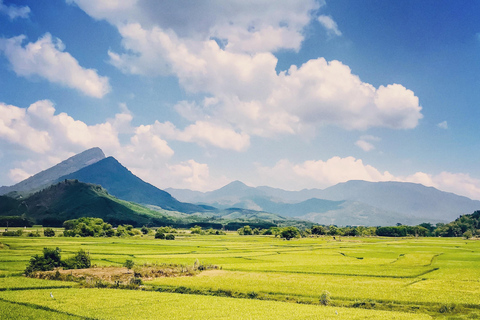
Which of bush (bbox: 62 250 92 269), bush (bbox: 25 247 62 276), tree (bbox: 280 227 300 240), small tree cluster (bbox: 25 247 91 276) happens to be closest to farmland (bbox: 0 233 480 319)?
bush (bbox: 25 247 62 276)

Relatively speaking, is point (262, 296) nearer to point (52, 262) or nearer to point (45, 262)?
point (45, 262)

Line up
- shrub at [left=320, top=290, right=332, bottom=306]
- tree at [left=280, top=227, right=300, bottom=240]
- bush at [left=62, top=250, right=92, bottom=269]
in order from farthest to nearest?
1. tree at [left=280, top=227, right=300, bottom=240]
2. bush at [left=62, top=250, right=92, bottom=269]
3. shrub at [left=320, top=290, right=332, bottom=306]

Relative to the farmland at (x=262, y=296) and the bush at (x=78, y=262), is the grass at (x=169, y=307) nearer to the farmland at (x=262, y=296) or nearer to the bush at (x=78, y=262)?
the farmland at (x=262, y=296)

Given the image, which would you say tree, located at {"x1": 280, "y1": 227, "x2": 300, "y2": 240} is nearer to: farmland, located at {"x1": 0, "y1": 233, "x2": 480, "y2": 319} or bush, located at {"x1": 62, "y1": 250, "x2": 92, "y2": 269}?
farmland, located at {"x1": 0, "y1": 233, "x2": 480, "y2": 319}

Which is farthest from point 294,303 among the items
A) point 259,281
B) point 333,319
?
point 259,281

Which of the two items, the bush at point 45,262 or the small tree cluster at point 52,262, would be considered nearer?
the bush at point 45,262

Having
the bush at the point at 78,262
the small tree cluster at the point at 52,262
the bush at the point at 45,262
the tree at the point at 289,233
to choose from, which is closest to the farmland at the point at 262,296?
the bush at the point at 45,262

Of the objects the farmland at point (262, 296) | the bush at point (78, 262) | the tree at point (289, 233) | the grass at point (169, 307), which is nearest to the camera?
the grass at point (169, 307)

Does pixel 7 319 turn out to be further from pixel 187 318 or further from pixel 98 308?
pixel 187 318

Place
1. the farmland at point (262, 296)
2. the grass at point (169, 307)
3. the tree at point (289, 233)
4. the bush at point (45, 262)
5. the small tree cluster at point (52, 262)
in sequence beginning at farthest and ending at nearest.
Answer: the tree at point (289, 233) → the small tree cluster at point (52, 262) → the bush at point (45, 262) → the farmland at point (262, 296) → the grass at point (169, 307)

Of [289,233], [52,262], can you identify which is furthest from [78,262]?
[289,233]

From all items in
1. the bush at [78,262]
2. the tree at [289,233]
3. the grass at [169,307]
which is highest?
the grass at [169,307]

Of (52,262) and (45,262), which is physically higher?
(45,262)

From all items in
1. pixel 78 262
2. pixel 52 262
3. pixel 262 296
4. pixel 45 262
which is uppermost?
pixel 45 262
